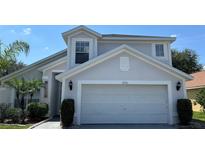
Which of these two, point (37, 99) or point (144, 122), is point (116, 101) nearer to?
point (144, 122)

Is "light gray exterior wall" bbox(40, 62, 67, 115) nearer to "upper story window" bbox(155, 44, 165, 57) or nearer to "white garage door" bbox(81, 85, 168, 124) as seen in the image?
"white garage door" bbox(81, 85, 168, 124)

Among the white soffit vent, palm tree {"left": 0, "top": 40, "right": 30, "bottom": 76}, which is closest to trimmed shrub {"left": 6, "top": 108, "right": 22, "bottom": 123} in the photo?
palm tree {"left": 0, "top": 40, "right": 30, "bottom": 76}

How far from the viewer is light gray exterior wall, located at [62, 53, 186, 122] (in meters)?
13.8

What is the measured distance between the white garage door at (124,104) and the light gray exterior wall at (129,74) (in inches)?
22.1

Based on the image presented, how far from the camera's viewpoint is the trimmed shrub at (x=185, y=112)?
13.1 meters

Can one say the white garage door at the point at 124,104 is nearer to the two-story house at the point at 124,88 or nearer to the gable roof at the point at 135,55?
the two-story house at the point at 124,88

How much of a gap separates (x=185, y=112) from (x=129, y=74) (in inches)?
158

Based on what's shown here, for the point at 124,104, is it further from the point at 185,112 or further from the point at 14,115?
the point at 14,115

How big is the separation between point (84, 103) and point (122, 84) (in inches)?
105

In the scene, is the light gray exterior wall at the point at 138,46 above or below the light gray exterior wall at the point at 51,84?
above

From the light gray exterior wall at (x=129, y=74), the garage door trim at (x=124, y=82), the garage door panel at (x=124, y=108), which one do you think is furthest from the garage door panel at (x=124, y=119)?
the light gray exterior wall at (x=129, y=74)

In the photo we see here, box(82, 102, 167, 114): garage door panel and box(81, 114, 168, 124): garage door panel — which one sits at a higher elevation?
box(82, 102, 167, 114): garage door panel

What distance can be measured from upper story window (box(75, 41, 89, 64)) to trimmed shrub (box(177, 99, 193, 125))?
717cm

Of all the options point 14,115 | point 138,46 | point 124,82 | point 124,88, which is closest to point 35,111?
point 14,115
